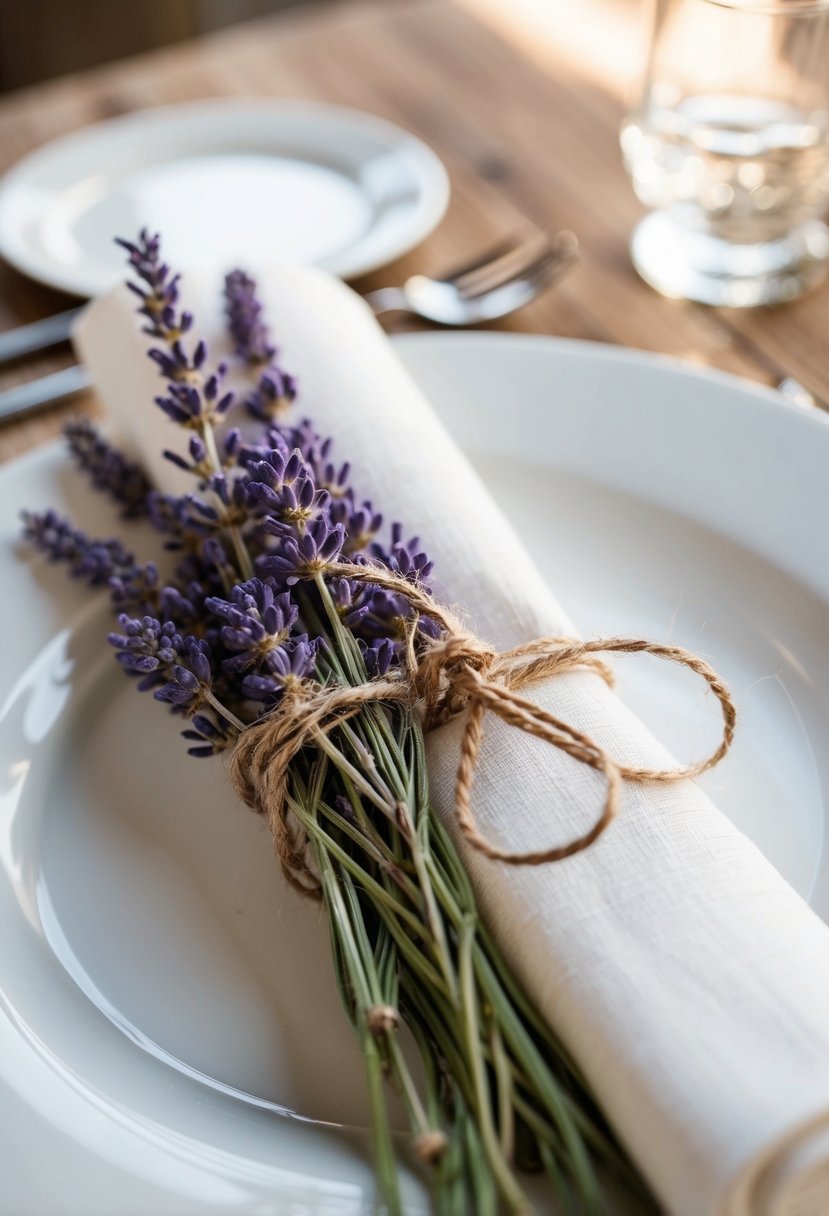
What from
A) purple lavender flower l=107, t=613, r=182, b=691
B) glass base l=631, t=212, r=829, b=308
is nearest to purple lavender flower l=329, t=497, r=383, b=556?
purple lavender flower l=107, t=613, r=182, b=691

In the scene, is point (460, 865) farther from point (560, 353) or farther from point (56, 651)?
point (560, 353)

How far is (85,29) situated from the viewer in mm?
2043

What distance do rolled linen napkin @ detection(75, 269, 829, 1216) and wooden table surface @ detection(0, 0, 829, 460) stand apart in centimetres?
36

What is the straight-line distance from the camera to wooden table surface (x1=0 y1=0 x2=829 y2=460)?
89cm

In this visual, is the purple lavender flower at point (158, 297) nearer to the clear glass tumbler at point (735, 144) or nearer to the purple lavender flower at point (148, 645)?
the purple lavender flower at point (148, 645)

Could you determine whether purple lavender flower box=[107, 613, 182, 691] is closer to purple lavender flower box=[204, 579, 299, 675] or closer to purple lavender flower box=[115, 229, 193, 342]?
purple lavender flower box=[204, 579, 299, 675]

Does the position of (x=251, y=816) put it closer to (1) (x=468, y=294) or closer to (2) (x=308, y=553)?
(2) (x=308, y=553)

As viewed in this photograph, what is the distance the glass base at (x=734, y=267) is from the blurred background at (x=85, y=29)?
59.2 inches

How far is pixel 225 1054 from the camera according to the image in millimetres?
495

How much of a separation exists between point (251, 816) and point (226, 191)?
2.19 feet

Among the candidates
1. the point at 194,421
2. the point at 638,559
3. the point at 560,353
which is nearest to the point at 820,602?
the point at 638,559

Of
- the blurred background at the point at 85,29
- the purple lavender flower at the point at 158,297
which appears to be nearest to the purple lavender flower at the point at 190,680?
the purple lavender flower at the point at 158,297

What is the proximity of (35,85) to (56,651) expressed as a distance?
1.85 m

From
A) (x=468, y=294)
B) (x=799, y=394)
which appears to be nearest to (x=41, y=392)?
(x=468, y=294)
